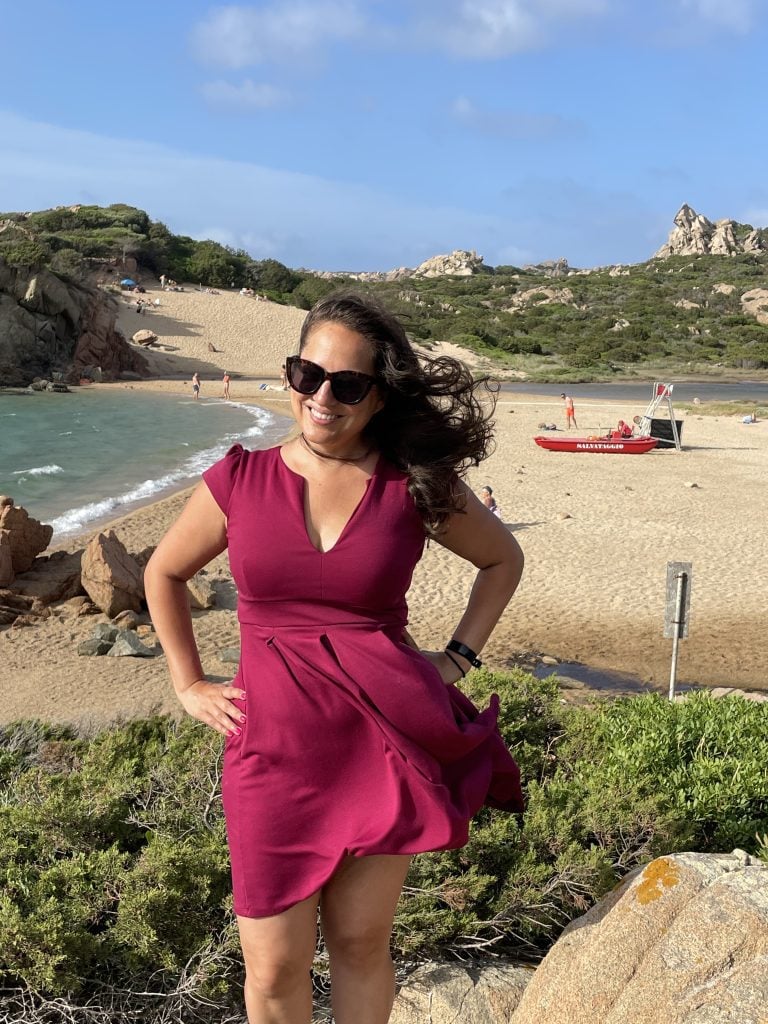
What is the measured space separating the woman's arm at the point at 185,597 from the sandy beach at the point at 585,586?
3.25m

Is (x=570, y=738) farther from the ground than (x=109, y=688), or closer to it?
farther from the ground

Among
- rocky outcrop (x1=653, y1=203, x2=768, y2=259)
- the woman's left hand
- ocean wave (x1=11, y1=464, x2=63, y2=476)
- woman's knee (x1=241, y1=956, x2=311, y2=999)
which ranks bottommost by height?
ocean wave (x1=11, y1=464, x2=63, y2=476)

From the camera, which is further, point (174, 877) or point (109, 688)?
point (109, 688)

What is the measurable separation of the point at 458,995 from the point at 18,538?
30.6 feet

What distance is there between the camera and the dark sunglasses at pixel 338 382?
2.11 m

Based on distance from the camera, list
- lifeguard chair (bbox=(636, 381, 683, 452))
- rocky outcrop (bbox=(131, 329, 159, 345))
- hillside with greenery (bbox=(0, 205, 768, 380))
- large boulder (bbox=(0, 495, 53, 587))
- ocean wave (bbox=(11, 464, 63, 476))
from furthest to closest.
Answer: hillside with greenery (bbox=(0, 205, 768, 380))
rocky outcrop (bbox=(131, 329, 159, 345))
lifeguard chair (bbox=(636, 381, 683, 452))
ocean wave (bbox=(11, 464, 63, 476))
large boulder (bbox=(0, 495, 53, 587))

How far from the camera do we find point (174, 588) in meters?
2.18

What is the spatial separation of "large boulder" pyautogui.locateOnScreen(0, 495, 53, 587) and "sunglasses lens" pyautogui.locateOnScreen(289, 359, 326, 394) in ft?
30.3

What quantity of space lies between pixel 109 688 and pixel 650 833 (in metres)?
5.46

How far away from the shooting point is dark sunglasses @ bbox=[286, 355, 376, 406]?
211cm

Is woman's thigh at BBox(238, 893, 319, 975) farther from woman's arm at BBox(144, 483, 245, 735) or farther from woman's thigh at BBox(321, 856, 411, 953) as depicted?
woman's arm at BBox(144, 483, 245, 735)

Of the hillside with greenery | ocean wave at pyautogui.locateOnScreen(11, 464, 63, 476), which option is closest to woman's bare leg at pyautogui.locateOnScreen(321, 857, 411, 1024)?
ocean wave at pyautogui.locateOnScreen(11, 464, 63, 476)

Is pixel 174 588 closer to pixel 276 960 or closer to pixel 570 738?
pixel 276 960

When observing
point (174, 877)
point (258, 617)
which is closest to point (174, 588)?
point (258, 617)
